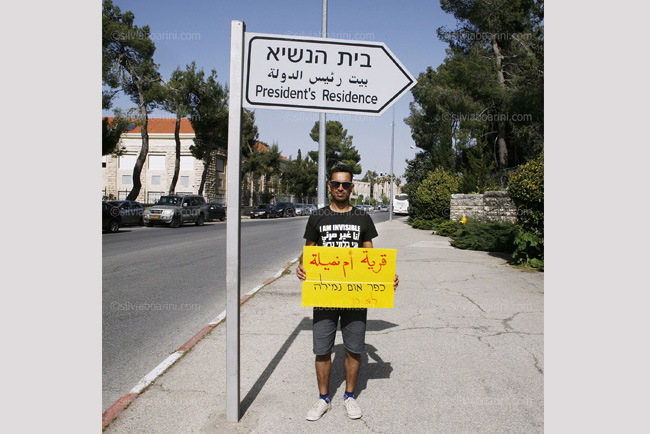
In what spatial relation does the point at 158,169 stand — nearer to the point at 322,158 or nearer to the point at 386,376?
the point at 322,158

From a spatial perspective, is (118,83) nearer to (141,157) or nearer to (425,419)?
(141,157)

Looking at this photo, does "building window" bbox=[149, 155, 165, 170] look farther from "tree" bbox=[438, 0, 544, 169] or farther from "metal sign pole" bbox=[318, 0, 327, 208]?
"metal sign pole" bbox=[318, 0, 327, 208]

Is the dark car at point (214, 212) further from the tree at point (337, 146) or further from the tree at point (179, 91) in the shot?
the tree at point (337, 146)

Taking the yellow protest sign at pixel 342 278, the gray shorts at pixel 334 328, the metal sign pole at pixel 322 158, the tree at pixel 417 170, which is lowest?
the gray shorts at pixel 334 328

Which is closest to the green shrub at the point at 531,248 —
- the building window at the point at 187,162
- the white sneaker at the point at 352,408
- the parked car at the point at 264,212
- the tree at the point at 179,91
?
the white sneaker at the point at 352,408

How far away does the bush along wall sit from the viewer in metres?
9.66

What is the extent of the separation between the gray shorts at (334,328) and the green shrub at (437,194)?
2293 cm

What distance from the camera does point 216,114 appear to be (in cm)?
4038

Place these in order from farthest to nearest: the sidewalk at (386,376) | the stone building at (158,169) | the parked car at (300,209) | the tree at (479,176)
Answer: the parked car at (300,209) < the stone building at (158,169) < the tree at (479,176) < the sidewalk at (386,376)

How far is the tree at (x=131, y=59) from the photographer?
103 ft

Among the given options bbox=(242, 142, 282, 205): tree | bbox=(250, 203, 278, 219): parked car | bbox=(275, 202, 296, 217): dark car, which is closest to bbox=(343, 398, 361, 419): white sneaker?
bbox=(250, 203, 278, 219): parked car

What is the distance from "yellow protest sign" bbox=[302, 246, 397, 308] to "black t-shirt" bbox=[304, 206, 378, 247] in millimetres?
115

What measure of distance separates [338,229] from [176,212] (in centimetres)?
2479

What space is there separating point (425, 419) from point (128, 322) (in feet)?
13.6
